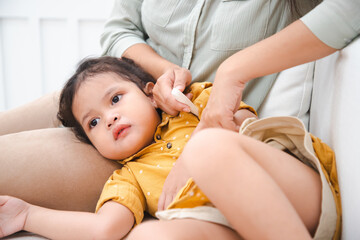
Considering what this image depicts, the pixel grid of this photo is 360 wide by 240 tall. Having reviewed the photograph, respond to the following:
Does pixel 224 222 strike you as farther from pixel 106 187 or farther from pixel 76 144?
pixel 76 144

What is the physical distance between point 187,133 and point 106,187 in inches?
8.8

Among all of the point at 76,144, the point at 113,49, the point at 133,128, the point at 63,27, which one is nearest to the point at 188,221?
the point at 133,128

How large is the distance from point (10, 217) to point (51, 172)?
0.41 ft

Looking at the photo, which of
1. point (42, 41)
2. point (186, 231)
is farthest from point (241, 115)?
point (42, 41)

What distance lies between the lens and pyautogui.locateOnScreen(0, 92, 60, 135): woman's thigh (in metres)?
1.08

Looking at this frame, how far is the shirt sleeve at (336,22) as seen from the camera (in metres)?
0.62

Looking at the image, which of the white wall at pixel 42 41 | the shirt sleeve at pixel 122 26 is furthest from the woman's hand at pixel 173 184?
the white wall at pixel 42 41

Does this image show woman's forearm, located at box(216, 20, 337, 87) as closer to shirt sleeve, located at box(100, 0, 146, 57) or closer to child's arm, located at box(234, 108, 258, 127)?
child's arm, located at box(234, 108, 258, 127)

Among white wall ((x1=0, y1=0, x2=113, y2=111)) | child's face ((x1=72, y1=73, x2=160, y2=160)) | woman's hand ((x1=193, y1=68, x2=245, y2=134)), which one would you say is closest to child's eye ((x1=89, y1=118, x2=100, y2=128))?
child's face ((x1=72, y1=73, x2=160, y2=160))

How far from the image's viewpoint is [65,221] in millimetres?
728

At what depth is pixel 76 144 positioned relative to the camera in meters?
0.89

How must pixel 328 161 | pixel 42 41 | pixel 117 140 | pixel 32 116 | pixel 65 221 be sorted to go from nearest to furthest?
pixel 328 161 → pixel 65 221 → pixel 117 140 → pixel 32 116 → pixel 42 41

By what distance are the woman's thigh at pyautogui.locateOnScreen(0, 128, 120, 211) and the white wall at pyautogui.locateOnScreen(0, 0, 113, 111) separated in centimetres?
117

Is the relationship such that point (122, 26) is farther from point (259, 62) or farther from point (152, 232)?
point (152, 232)
